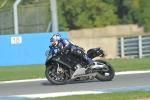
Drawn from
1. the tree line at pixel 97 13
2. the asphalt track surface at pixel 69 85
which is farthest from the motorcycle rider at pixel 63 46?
the tree line at pixel 97 13

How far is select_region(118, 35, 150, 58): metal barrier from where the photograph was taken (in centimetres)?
2258

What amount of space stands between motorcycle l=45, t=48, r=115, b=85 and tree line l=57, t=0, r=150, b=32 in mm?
47505

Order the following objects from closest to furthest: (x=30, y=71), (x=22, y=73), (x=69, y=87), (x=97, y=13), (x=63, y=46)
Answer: (x=69, y=87), (x=63, y=46), (x=22, y=73), (x=30, y=71), (x=97, y=13)

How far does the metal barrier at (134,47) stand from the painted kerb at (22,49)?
366 cm

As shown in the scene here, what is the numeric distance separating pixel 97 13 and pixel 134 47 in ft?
135

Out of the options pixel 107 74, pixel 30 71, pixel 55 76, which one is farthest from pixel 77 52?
pixel 30 71

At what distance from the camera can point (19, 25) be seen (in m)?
22.3

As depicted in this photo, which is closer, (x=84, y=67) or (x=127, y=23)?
(x=84, y=67)

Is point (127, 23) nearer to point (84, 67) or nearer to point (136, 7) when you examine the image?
point (136, 7)

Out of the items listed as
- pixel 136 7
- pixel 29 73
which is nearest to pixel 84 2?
pixel 136 7

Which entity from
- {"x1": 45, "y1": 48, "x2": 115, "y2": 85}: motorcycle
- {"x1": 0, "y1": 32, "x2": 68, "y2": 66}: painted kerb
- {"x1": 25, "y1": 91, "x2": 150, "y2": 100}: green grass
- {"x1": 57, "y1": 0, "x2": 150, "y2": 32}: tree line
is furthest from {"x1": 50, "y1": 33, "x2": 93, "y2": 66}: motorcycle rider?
{"x1": 57, "y1": 0, "x2": 150, "y2": 32}: tree line

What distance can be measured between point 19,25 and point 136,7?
4296cm

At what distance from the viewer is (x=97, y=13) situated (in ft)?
208

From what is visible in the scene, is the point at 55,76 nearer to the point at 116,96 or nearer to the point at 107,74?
the point at 107,74
